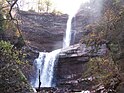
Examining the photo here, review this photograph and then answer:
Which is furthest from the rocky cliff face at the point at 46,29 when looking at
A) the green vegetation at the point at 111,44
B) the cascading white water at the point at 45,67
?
the green vegetation at the point at 111,44

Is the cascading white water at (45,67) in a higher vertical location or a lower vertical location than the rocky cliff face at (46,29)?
lower

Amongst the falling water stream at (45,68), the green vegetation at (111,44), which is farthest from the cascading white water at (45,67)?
the green vegetation at (111,44)

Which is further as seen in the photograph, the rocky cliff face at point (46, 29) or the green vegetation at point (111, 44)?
the rocky cliff face at point (46, 29)

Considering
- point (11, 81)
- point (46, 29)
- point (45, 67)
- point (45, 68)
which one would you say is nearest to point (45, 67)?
point (45, 67)

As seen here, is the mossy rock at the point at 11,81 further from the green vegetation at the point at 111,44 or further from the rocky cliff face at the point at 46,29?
the rocky cliff face at the point at 46,29

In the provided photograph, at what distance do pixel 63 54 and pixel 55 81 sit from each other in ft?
9.90

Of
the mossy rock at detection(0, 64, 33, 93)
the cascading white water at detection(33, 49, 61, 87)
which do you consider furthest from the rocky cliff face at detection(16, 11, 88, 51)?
the mossy rock at detection(0, 64, 33, 93)

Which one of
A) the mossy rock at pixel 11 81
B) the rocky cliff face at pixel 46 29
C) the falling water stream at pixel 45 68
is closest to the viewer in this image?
the mossy rock at pixel 11 81

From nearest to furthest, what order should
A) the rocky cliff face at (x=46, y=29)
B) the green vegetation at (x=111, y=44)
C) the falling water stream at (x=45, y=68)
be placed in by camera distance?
the green vegetation at (x=111, y=44) → the falling water stream at (x=45, y=68) → the rocky cliff face at (x=46, y=29)

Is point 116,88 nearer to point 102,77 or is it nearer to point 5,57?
point 102,77

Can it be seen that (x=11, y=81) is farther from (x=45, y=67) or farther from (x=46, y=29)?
(x=46, y=29)

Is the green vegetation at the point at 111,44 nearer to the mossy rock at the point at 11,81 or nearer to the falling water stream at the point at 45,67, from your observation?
the mossy rock at the point at 11,81

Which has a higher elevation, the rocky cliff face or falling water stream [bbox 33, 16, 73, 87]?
the rocky cliff face

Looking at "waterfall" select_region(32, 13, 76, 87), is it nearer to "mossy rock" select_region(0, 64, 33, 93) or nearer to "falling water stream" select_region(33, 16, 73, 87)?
"falling water stream" select_region(33, 16, 73, 87)
